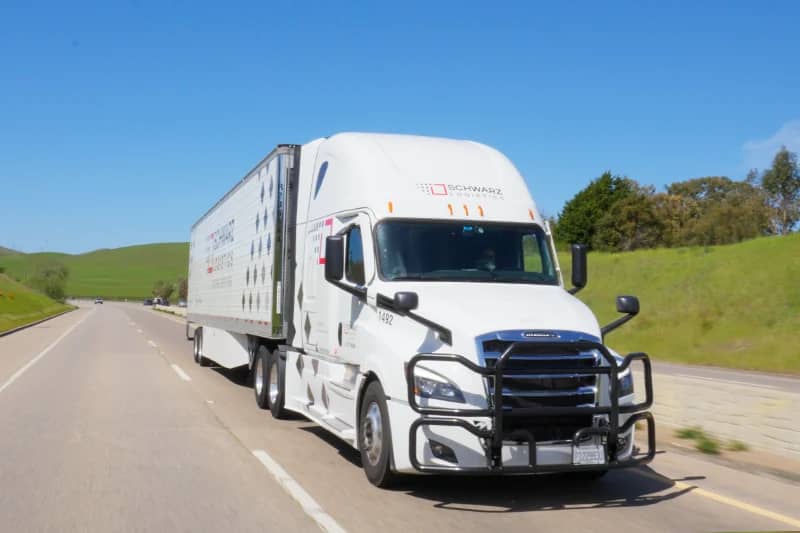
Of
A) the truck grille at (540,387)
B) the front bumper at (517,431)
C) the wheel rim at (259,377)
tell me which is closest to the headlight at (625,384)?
the front bumper at (517,431)

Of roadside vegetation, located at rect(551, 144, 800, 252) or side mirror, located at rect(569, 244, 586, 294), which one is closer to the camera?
side mirror, located at rect(569, 244, 586, 294)

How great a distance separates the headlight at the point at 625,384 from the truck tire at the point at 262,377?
672 centimetres

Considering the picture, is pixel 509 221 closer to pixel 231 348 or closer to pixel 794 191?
pixel 231 348

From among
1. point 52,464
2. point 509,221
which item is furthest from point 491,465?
point 52,464

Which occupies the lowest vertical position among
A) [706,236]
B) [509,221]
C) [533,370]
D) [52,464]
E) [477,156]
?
[52,464]

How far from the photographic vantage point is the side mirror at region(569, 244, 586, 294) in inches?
365

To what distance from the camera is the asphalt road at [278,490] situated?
21.4ft

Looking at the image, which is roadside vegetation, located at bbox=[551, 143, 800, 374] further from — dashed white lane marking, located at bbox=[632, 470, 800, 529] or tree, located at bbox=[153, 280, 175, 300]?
tree, located at bbox=[153, 280, 175, 300]

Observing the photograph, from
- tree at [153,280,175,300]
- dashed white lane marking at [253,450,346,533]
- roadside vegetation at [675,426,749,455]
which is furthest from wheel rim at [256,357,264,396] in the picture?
tree at [153,280,175,300]

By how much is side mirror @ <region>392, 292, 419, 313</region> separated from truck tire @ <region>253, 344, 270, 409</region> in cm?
596

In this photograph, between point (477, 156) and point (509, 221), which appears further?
point (477, 156)

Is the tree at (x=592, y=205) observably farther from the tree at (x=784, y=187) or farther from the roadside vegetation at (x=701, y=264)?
the tree at (x=784, y=187)

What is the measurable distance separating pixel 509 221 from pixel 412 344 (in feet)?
6.97

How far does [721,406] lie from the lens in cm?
1032
